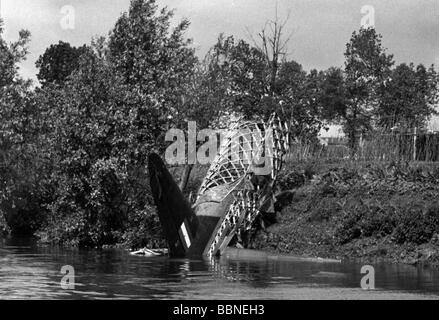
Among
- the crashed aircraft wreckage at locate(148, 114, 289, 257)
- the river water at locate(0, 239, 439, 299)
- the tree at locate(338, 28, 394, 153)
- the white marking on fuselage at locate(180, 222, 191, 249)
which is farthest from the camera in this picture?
the tree at locate(338, 28, 394, 153)

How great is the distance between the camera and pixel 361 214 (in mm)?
42406

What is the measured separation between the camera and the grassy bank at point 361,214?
3953 cm

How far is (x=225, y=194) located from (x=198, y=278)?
11465mm

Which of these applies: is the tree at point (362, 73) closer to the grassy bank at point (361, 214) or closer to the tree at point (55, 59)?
the grassy bank at point (361, 214)

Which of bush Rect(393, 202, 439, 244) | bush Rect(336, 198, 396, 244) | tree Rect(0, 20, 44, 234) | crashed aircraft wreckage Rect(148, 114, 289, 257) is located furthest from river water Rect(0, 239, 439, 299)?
tree Rect(0, 20, 44, 234)

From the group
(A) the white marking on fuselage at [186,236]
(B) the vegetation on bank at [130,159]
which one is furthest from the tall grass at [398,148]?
(A) the white marking on fuselage at [186,236]

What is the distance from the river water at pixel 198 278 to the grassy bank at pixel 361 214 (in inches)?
97.2

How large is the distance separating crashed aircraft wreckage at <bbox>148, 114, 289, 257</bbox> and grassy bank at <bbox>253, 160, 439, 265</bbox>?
1.94m

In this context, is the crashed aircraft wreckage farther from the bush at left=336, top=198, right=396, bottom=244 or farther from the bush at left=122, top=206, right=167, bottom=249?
the bush at left=336, top=198, right=396, bottom=244

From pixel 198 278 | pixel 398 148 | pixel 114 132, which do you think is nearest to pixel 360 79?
pixel 398 148

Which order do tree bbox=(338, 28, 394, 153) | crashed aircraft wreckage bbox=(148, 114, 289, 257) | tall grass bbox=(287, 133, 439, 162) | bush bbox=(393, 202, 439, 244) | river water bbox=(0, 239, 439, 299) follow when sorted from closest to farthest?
river water bbox=(0, 239, 439, 299), bush bbox=(393, 202, 439, 244), crashed aircraft wreckage bbox=(148, 114, 289, 257), tall grass bbox=(287, 133, 439, 162), tree bbox=(338, 28, 394, 153)

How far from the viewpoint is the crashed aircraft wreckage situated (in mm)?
40844

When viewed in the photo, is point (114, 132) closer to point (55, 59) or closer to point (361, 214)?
point (361, 214)
